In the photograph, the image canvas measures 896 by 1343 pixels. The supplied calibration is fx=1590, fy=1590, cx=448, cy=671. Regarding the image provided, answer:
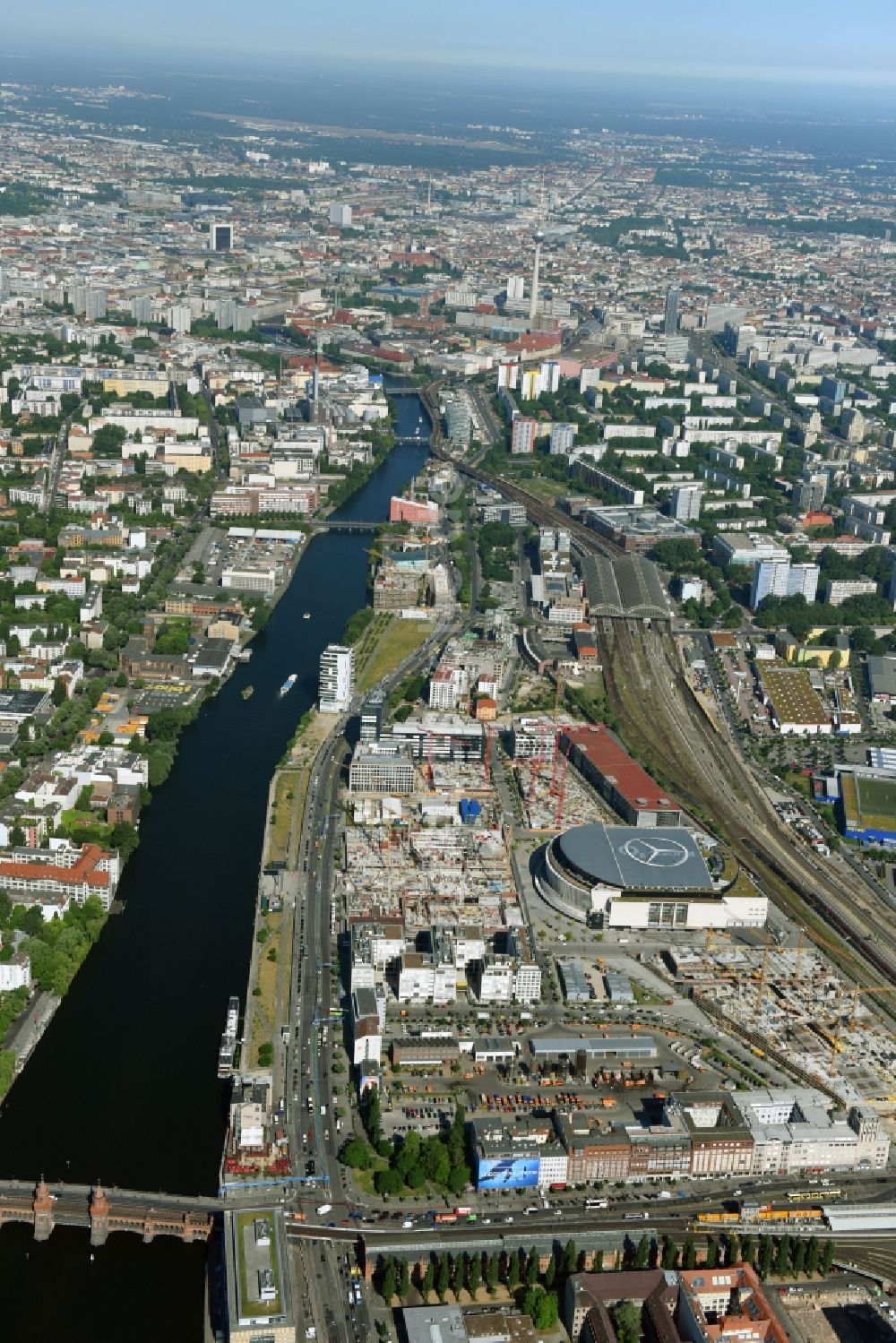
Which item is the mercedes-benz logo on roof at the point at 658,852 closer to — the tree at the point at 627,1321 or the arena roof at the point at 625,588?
the tree at the point at 627,1321

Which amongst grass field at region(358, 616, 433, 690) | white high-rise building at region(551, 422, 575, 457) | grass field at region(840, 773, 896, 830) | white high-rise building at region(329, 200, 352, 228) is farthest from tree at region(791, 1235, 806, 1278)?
white high-rise building at region(329, 200, 352, 228)

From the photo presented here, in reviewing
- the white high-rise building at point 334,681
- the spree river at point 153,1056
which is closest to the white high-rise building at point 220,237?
the spree river at point 153,1056

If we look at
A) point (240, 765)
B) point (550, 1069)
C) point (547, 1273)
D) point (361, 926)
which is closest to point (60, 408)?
point (240, 765)

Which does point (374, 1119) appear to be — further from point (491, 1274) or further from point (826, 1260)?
point (826, 1260)

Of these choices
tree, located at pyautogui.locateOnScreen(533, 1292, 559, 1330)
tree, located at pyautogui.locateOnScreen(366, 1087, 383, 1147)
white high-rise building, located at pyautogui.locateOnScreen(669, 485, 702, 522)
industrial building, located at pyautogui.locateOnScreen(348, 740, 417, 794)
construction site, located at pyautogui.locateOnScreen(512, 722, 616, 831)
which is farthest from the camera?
white high-rise building, located at pyautogui.locateOnScreen(669, 485, 702, 522)

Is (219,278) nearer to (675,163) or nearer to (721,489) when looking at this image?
(721,489)

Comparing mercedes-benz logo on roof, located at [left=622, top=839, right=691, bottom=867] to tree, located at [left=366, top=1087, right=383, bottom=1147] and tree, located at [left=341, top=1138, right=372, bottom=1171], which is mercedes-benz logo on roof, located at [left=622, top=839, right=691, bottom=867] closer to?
tree, located at [left=366, top=1087, right=383, bottom=1147]
